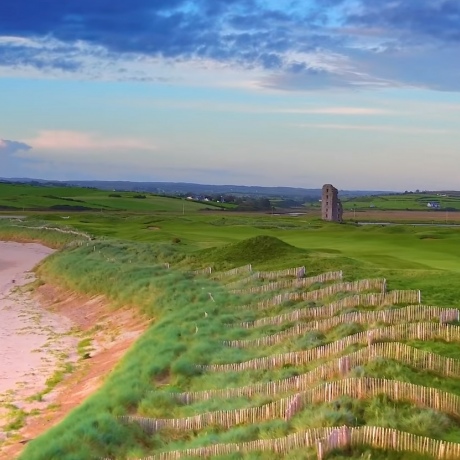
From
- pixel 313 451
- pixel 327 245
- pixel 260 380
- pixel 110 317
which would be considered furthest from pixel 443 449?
pixel 327 245

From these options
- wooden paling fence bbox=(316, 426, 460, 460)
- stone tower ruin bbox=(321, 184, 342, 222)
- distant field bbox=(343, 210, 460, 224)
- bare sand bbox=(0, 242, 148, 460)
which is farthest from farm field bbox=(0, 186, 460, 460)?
distant field bbox=(343, 210, 460, 224)

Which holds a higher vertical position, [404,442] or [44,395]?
[404,442]

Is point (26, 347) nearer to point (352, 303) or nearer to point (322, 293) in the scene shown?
point (322, 293)

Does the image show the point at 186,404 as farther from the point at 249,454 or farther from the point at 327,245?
the point at 327,245

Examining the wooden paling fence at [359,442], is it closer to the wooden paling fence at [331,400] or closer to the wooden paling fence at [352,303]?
the wooden paling fence at [331,400]

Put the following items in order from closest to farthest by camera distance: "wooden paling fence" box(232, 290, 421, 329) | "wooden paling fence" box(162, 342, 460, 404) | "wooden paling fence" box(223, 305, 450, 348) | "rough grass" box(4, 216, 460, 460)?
"rough grass" box(4, 216, 460, 460) < "wooden paling fence" box(162, 342, 460, 404) < "wooden paling fence" box(223, 305, 450, 348) < "wooden paling fence" box(232, 290, 421, 329)

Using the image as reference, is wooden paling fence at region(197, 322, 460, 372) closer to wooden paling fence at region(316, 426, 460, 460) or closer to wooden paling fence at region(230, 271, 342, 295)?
wooden paling fence at region(316, 426, 460, 460)

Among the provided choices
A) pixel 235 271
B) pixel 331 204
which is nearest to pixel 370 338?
pixel 235 271
